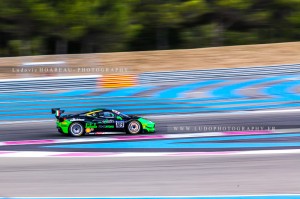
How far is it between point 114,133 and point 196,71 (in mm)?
6851

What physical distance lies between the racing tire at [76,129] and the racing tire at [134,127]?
41.3 inches

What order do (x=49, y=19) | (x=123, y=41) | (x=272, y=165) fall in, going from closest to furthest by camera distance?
(x=272, y=165), (x=49, y=19), (x=123, y=41)

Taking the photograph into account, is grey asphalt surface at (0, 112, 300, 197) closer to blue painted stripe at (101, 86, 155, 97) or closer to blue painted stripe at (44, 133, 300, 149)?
blue painted stripe at (44, 133, 300, 149)

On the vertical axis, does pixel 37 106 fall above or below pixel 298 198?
above

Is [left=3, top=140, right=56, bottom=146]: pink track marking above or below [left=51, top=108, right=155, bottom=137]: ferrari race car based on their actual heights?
below

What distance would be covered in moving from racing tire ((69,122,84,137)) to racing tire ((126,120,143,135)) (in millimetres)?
1048

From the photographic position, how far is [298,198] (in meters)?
6.65

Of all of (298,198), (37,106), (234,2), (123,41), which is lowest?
(298,198)

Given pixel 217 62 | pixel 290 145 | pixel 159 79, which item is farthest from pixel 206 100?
pixel 290 145

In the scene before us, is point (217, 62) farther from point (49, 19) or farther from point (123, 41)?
point (49, 19)

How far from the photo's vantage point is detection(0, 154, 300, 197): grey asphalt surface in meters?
7.23

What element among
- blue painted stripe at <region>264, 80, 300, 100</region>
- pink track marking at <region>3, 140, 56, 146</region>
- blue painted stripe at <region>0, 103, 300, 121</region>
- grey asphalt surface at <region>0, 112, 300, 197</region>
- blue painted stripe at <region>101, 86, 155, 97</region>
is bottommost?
grey asphalt surface at <region>0, 112, 300, 197</region>

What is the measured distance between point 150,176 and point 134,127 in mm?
3841

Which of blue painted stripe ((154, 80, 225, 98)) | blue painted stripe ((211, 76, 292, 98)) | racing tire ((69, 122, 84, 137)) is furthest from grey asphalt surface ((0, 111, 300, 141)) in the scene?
blue painted stripe ((154, 80, 225, 98))
